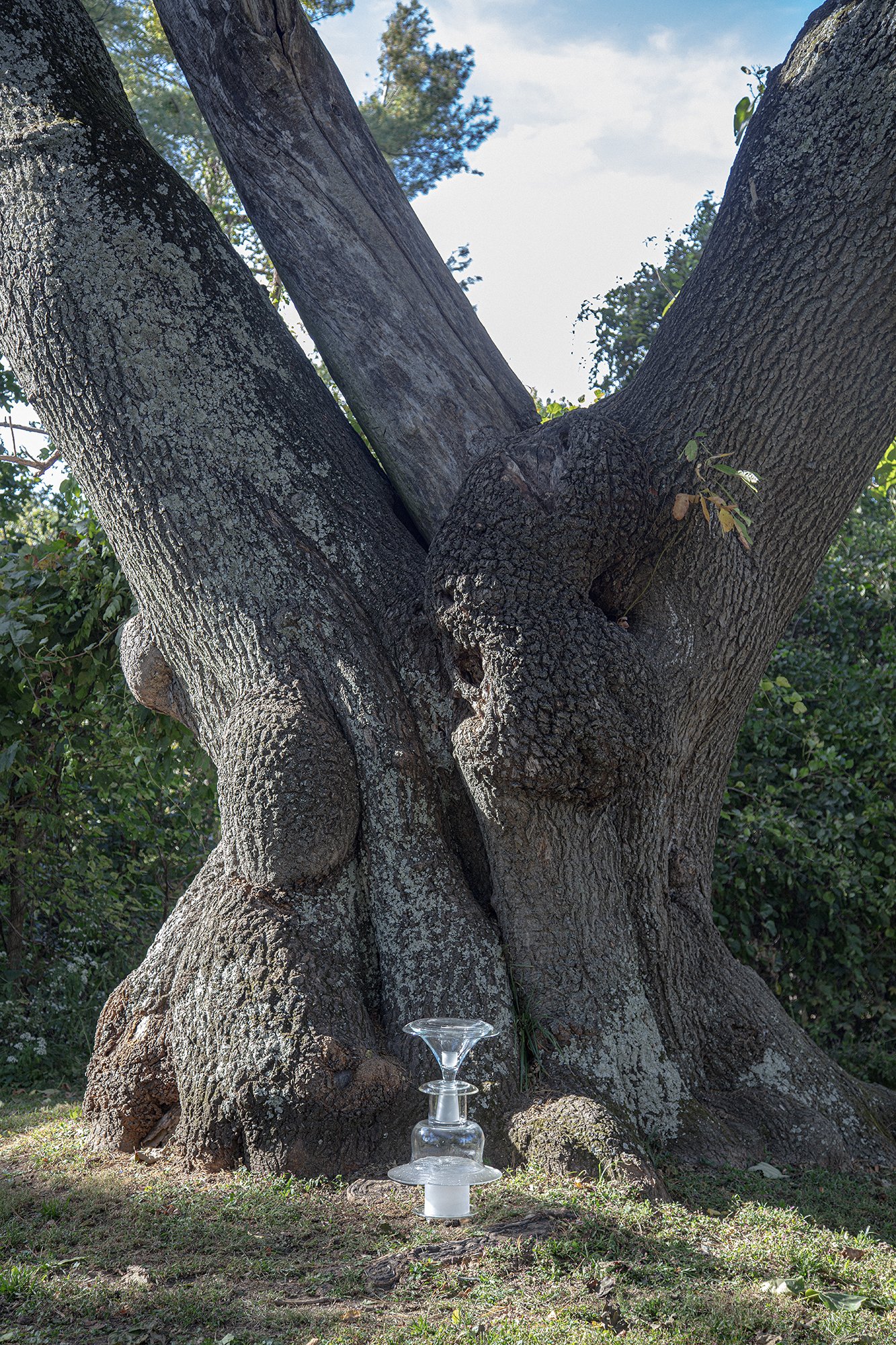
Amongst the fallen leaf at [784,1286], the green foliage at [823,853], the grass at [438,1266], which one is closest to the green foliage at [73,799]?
the green foliage at [823,853]

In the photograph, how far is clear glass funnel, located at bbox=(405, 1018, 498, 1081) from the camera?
2.70m

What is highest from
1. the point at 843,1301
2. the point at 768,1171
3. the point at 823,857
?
the point at 823,857

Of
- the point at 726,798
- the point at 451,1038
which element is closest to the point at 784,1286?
the point at 451,1038

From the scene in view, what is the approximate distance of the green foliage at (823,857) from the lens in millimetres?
5277

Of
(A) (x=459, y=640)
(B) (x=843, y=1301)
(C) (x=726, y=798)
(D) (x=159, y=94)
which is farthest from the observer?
(D) (x=159, y=94)

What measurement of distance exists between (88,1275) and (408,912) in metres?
1.32

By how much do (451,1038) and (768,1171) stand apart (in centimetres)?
122

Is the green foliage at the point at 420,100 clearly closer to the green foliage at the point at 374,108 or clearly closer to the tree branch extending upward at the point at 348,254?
the green foliage at the point at 374,108

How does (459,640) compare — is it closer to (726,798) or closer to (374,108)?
(726,798)

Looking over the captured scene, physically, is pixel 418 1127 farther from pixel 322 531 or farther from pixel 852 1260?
pixel 322 531

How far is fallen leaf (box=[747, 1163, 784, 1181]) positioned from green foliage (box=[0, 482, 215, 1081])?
3725mm

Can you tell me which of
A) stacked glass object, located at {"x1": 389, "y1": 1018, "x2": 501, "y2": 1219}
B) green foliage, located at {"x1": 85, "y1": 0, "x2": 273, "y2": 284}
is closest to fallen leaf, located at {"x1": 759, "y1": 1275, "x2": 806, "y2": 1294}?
stacked glass object, located at {"x1": 389, "y1": 1018, "x2": 501, "y2": 1219}

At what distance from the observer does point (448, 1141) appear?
2.64 meters

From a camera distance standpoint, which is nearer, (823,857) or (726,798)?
(823,857)
